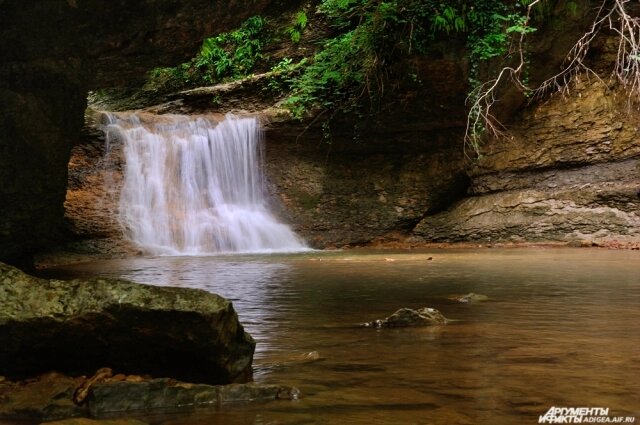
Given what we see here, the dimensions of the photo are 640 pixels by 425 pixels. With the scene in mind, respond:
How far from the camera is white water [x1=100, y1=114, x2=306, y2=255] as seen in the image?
40.2ft

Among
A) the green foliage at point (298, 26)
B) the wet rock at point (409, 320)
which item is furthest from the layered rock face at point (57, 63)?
the green foliage at point (298, 26)

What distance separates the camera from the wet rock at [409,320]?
3430 mm

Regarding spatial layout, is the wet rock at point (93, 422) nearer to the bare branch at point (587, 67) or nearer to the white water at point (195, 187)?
the bare branch at point (587, 67)

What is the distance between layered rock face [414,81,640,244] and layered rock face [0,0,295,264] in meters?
8.22

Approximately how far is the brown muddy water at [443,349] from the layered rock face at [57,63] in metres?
1.89

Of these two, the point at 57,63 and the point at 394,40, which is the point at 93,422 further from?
the point at 394,40

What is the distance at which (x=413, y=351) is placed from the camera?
280 cm

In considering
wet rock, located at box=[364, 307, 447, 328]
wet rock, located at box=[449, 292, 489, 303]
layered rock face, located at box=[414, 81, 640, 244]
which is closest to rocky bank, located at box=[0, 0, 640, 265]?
layered rock face, located at box=[414, 81, 640, 244]

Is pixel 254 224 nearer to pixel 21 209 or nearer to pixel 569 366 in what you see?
pixel 21 209

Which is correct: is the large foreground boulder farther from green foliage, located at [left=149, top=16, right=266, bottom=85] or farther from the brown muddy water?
green foliage, located at [left=149, top=16, right=266, bottom=85]

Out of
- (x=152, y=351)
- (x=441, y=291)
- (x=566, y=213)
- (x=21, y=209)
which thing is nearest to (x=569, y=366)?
(x=152, y=351)

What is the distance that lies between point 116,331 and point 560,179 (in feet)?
38.8

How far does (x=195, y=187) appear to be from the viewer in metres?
13.1

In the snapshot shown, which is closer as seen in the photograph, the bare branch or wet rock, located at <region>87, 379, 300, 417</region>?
wet rock, located at <region>87, 379, 300, 417</region>
